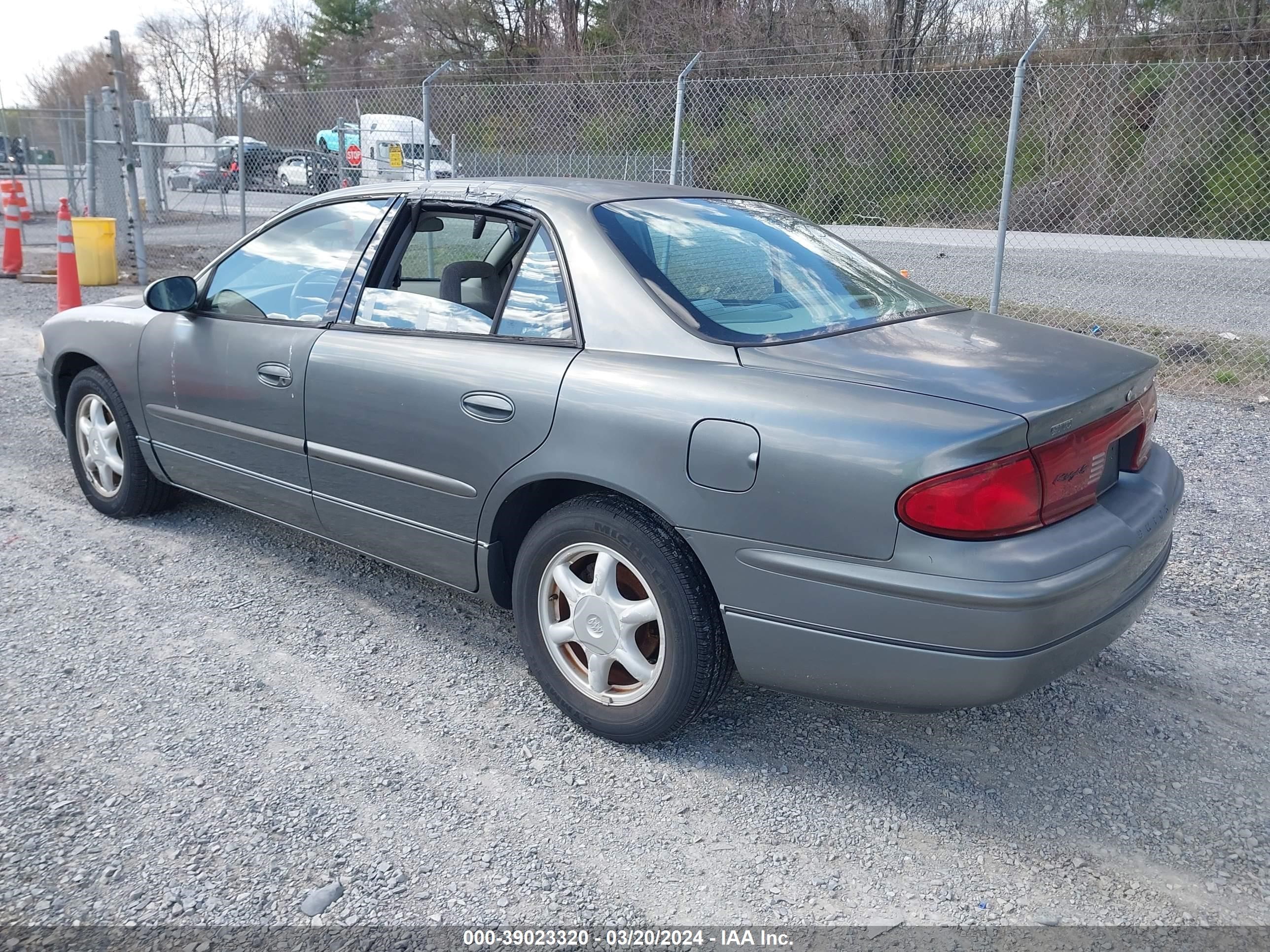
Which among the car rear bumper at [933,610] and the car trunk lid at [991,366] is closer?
the car rear bumper at [933,610]

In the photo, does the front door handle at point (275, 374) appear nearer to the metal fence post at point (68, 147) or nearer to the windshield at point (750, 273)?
the windshield at point (750, 273)

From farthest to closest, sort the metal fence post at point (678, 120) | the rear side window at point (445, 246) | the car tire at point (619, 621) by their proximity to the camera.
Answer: the metal fence post at point (678, 120) < the rear side window at point (445, 246) < the car tire at point (619, 621)

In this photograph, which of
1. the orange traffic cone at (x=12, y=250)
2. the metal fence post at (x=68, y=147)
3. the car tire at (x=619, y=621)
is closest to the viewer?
the car tire at (x=619, y=621)

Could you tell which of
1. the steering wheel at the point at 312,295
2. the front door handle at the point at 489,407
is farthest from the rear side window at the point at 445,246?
the front door handle at the point at 489,407

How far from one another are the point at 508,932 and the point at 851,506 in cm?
124

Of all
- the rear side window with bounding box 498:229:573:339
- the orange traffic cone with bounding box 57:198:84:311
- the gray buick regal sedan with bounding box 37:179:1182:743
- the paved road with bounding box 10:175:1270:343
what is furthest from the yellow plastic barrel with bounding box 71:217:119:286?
the rear side window with bounding box 498:229:573:339

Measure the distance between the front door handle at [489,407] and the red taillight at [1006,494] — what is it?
4.02ft

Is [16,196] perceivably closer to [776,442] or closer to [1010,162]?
[1010,162]

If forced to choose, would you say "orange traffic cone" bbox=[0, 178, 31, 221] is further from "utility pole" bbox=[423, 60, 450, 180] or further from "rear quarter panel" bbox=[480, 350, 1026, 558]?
"rear quarter panel" bbox=[480, 350, 1026, 558]

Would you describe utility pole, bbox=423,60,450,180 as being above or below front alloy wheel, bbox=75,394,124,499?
above

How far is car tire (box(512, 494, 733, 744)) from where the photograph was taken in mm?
2705

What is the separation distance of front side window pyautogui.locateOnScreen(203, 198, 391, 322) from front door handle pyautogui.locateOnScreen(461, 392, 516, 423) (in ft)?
3.01

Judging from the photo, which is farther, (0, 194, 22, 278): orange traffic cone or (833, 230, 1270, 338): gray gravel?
(0, 194, 22, 278): orange traffic cone

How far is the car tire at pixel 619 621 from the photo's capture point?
8.87 feet
